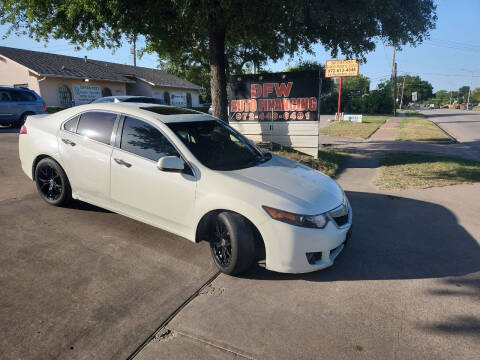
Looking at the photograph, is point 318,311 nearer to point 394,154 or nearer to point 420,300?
point 420,300

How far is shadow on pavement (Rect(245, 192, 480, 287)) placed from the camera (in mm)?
3572

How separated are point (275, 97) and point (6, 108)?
1090cm

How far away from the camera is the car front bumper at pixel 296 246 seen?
10.3 ft

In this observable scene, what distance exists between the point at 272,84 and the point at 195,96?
32.0 m

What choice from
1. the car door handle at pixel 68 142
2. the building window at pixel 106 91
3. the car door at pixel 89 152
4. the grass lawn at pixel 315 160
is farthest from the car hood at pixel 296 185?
the building window at pixel 106 91

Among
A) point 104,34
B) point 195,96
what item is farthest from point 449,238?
point 195,96

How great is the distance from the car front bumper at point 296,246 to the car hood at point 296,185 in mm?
202

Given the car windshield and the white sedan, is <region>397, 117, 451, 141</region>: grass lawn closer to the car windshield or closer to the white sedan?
the car windshield

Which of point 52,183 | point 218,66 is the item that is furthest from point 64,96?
point 52,183

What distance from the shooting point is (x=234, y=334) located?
260 cm

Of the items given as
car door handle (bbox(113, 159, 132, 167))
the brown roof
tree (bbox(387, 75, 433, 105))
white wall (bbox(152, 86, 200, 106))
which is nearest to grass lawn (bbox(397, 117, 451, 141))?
car door handle (bbox(113, 159, 132, 167))

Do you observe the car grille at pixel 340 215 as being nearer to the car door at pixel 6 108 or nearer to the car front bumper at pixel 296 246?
the car front bumper at pixel 296 246

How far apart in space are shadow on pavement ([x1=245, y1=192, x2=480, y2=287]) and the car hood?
787 mm

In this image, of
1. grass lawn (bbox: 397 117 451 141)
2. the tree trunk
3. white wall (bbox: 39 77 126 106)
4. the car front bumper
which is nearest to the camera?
the car front bumper
